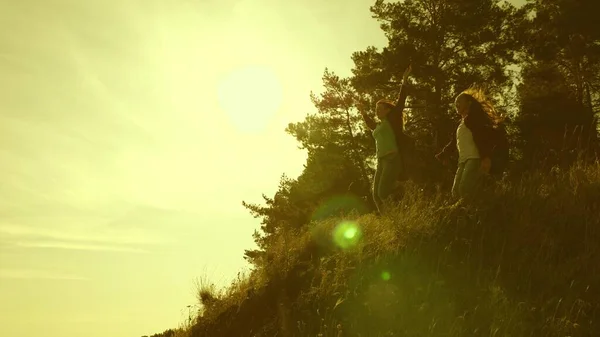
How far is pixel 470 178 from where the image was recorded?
6523 millimetres

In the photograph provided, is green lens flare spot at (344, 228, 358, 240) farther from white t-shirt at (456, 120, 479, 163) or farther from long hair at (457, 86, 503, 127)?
long hair at (457, 86, 503, 127)

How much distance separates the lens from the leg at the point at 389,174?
763cm

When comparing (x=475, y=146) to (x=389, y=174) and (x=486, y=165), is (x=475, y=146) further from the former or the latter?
(x=389, y=174)

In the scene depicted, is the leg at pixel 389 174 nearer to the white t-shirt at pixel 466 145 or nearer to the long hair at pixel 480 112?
the white t-shirt at pixel 466 145

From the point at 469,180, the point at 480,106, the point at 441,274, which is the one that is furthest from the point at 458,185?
the point at 441,274

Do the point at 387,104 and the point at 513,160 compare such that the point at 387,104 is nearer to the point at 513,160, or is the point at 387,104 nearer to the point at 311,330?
the point at 311,330

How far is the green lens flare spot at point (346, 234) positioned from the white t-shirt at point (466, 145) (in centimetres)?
175

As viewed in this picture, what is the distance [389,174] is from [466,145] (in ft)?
4.43

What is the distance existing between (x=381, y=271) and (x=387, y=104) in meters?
3.46

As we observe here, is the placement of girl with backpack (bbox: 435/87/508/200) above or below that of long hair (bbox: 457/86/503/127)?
below

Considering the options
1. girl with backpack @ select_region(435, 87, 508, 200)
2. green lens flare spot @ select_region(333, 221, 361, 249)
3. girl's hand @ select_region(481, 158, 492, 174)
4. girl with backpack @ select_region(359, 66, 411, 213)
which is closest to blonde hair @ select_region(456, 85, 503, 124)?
girl with backpack @ select_region(435, 87, 508, 200)

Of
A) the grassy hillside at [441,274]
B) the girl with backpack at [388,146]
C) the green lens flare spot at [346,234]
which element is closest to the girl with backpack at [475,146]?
the grassy hillside at [441,274]

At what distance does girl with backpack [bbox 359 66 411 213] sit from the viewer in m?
7.65

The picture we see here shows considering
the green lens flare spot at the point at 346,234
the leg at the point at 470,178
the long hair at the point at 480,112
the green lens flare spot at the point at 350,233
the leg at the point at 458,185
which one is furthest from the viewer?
the long hair at the point at 480,112
